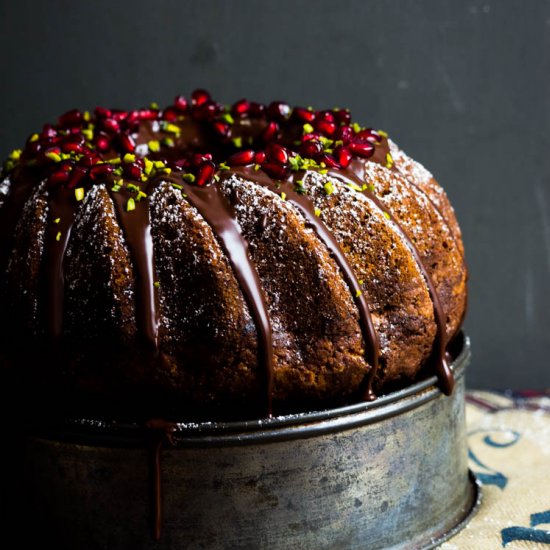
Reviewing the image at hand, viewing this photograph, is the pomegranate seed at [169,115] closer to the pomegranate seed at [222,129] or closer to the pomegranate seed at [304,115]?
the pomegranate seed at [222,129]

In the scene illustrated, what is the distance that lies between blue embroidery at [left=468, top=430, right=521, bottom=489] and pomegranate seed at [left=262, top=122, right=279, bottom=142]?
3.83 feet

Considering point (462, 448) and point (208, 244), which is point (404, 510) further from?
point (208, 244)

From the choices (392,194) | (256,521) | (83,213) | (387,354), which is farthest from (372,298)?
(83,213)

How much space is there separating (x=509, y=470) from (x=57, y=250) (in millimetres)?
1514

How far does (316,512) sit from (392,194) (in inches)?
30.4

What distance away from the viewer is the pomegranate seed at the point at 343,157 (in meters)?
2.11

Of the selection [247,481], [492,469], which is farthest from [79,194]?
[492,469]

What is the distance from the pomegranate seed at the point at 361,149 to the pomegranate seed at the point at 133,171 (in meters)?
0.51

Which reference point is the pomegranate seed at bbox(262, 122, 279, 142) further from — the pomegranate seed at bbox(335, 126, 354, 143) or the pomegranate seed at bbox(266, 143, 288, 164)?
the pomegranate seed at bbox(266, 143, 288, 164)

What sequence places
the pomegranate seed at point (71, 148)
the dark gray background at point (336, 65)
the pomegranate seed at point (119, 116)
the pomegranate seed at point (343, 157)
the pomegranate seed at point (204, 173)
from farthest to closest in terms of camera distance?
the dark gray background at point (336, 65) < the pomegranate seed at point (119, 116) < the pomegranate seed at point (71, 148) < the pomegranate seed at point (343, 157) < the pomegranate seed at point (204, 173)

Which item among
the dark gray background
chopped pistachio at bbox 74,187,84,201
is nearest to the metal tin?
chopped pistachio at bbox 74,187,84,201

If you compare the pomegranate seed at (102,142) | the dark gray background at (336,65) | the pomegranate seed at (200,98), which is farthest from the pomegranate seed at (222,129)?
the dark gray background at (336,65)

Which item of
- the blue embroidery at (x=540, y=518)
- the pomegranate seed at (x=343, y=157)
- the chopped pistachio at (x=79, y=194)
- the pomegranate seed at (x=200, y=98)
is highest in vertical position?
the pomegranate seed at (x=200, y=98)

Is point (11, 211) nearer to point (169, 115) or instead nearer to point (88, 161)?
point (88, 161)
